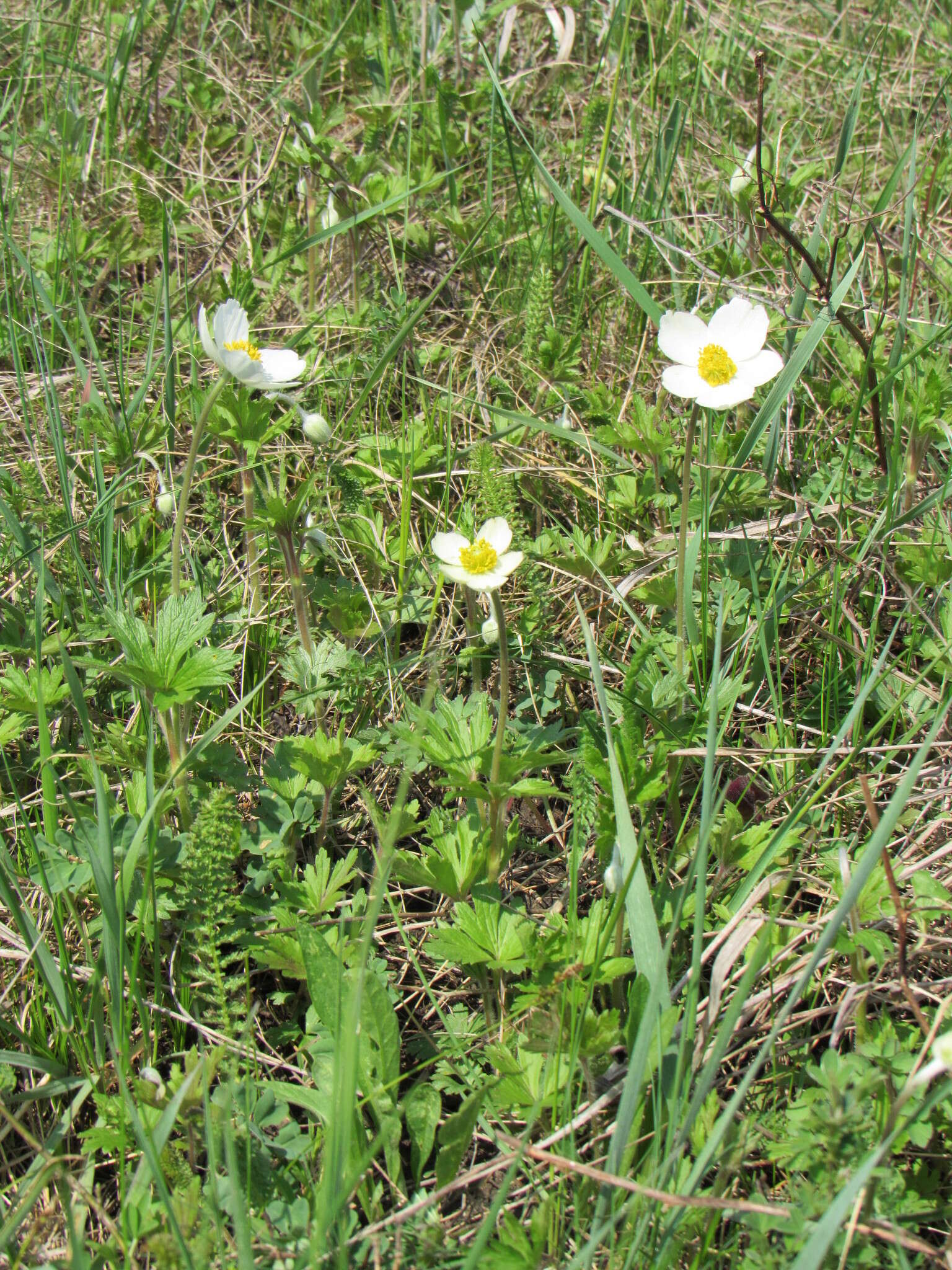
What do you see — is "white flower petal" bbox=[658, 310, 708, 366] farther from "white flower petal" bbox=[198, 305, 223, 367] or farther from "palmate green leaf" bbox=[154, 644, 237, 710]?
"palmate green leaf" bbox=[154, 644, 237, 710]

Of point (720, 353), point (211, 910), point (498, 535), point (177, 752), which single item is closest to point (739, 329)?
point (720, 353)

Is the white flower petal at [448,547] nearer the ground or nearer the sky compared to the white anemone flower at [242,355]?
nearer the ground

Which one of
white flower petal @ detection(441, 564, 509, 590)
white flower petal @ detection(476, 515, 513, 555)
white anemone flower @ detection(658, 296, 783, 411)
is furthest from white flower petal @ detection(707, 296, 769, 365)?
white flower petal @ detection(441, 564, 509, 590)

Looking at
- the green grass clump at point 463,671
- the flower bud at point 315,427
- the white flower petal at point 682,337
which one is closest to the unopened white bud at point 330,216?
the green grass clump at point 463,671

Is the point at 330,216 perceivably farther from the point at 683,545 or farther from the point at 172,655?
the point at 172,655

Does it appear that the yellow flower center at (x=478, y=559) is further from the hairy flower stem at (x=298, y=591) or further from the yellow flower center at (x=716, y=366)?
the yellow flower center at (x=716, y=366)

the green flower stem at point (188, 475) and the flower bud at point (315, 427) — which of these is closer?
the green flower stem at point (188, 475)

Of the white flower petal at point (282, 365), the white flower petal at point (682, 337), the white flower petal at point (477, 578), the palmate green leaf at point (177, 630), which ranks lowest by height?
the palmate green leaf at point (177, 630)
